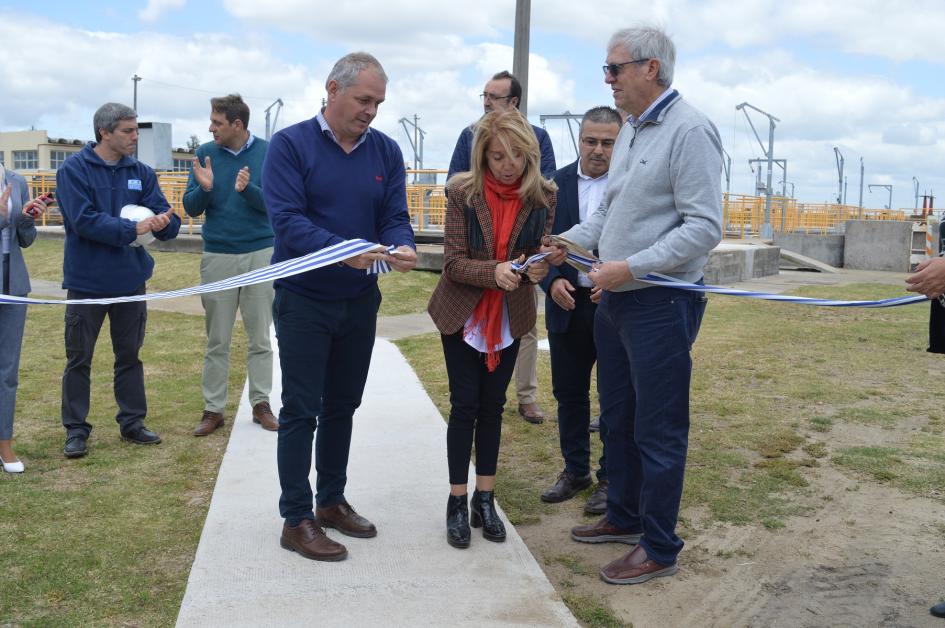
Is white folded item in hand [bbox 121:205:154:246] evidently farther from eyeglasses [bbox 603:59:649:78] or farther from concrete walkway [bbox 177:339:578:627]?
eyeglasses [bbox 603:59:649:78]

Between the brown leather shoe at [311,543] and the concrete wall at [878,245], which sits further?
the concrete wall at [878,245]

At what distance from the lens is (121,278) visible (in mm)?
5555

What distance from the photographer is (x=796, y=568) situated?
401 cm

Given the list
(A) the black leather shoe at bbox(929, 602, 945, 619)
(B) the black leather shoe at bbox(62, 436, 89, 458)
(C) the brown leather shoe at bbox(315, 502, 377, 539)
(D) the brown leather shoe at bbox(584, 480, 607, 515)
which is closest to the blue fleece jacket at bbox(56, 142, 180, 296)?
(B) the black leather shoe at bbox(62, 436, 89, 458)

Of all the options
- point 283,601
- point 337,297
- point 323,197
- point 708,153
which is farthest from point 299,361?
point 708,153

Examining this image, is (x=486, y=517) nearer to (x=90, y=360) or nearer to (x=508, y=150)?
(x=508, y=150)

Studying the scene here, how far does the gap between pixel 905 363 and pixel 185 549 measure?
7.22 meters

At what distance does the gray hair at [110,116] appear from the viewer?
5484 mm

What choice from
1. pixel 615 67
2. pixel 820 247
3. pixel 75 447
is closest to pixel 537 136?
pixel 615 67

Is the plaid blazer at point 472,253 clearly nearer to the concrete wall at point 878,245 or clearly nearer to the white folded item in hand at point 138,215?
the white folded item in hand at point 138,215

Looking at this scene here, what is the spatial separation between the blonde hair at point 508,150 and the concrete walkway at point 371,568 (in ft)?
5.19

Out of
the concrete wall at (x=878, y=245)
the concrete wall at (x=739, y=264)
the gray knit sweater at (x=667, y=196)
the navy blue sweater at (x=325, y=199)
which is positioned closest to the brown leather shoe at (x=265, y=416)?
the navy blue sweater at (x=325, y=199)

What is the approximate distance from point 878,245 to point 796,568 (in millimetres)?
22990

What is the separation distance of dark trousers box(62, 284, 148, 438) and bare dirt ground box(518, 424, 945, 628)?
284 centimetres
